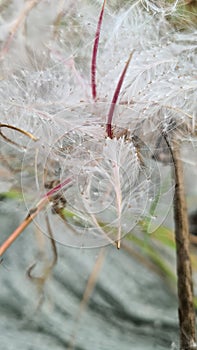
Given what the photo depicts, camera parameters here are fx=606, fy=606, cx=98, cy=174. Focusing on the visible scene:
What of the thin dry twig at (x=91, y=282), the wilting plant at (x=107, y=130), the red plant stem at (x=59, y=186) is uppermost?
the wilting plant at (x=107, y=130)

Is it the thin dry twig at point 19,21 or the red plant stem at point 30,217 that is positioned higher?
the thin dry twig at point 19,21

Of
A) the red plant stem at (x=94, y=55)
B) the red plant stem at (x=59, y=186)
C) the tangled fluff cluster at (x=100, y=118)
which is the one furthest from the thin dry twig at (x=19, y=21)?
the red plant stem at (x=59, y=186)

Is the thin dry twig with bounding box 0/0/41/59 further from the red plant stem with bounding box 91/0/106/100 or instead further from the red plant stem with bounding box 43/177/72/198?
the red plant stem with bounding box 43/177/72/198

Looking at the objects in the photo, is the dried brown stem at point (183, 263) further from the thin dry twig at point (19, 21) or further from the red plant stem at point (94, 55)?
the thin dry twig at point (19, 21)

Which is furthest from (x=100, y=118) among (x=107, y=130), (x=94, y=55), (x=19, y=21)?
(x=19, y=21)

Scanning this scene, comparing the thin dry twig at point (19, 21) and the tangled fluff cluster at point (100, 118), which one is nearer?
the tangled fluff cluster at point (100, 118)

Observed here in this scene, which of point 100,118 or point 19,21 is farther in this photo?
point 19,21

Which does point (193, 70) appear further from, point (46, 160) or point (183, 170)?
point (46, 160)

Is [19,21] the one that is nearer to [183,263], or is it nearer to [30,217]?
[30,217]

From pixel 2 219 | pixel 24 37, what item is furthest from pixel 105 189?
pixel 24 37
